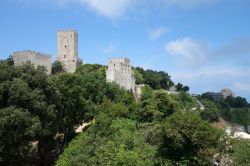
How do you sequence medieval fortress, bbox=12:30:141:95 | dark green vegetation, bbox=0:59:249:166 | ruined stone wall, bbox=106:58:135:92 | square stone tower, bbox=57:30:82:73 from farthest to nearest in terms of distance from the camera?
square stone tower, bbox=57:30:82:73
ruined stone wall, bbox=106:58:135:92
medieval fortress, bbox=12:30:141:95
dark green vegetation, bbox=0:59:249:166

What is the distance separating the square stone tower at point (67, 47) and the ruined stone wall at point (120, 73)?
1022 centimetres

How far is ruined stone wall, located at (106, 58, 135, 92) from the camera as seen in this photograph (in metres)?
58.0

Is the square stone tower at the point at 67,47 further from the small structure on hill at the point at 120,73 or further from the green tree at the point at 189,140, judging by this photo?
the green tree at the point at 189,140

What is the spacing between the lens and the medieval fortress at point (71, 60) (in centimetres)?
5319

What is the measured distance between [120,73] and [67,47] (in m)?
15.0

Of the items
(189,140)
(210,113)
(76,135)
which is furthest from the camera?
(210,113)

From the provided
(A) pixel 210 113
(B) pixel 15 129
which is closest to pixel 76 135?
(B) pixel 15 129

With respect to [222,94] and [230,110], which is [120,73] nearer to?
[230,110]

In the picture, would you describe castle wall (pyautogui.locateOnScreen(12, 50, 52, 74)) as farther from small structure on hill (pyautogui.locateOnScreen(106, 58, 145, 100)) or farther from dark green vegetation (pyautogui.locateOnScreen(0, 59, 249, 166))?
dark green vegetation (pyautogui.locateOnScreen(0, 59, 249, 166))

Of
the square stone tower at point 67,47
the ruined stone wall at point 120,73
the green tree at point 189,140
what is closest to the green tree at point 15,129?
the green tree at point 189,140

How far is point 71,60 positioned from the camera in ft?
228

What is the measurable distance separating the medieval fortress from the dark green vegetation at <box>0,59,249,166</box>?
1407cm

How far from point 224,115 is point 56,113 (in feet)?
203

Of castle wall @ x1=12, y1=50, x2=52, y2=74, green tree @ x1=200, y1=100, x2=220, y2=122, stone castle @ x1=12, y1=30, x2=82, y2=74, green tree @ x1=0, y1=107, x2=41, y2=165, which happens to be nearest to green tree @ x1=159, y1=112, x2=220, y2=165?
green tree @ x1=0, y1=107, x2=41, y2=165
